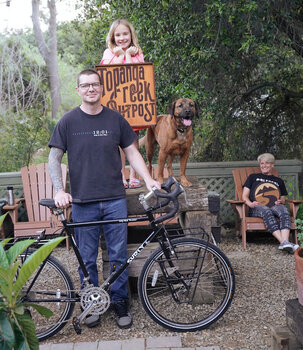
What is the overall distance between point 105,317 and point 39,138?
4976mm

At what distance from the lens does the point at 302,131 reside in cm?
730

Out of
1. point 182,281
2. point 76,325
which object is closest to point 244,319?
point 182,281

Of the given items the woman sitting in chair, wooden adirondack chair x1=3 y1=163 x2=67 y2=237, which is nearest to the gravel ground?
the woman sitting in chair

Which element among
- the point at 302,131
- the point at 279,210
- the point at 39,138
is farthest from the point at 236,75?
the point at 39,138

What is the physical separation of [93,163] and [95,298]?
3.22ft

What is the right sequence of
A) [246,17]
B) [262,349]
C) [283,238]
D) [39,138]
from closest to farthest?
1. [262,349]
2. [246,17]
3. [283,238]
4. [39,138]

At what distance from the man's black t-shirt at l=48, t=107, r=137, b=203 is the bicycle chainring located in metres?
0.65

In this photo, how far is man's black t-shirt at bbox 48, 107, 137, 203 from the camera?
326cm

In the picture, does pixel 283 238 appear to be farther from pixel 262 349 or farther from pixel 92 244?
pixel 92 244

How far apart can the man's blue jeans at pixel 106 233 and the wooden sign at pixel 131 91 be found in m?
0.88

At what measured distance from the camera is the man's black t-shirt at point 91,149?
3258mm

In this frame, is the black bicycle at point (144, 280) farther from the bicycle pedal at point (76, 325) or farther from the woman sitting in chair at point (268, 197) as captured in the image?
the woman sitting in chair at point (268, 197)

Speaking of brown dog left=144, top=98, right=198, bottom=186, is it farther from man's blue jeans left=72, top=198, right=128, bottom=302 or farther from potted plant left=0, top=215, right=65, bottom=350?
potted plant left=0, top=215, right=65, bottom=350

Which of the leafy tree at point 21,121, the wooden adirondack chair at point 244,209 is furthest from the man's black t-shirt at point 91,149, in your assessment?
the leafy tree at point 21,121
